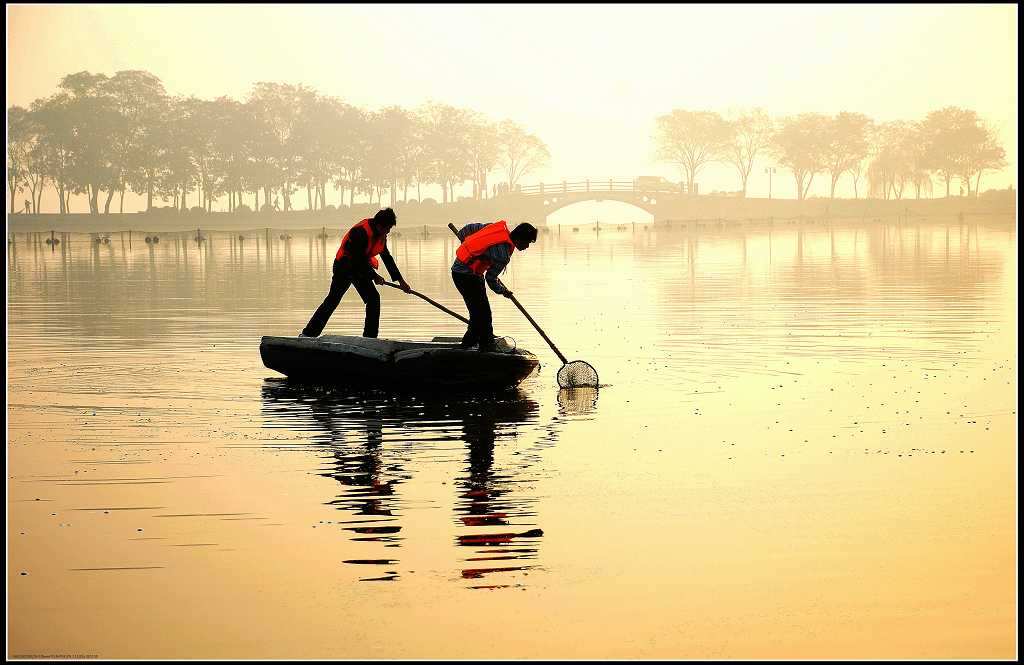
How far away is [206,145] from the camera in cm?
11938

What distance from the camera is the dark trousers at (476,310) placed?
658 inches

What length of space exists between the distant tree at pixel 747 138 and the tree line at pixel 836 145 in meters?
0.10

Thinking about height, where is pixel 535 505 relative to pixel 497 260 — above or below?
below

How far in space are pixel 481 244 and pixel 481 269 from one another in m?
0.34

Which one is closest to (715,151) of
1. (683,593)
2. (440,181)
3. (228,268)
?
(440,181)

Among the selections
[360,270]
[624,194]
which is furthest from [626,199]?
[360,270]

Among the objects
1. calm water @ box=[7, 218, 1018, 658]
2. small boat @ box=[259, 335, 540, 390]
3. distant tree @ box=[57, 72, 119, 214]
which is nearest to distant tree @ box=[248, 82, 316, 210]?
distant tree @ box=[57, 72, 119, 214]

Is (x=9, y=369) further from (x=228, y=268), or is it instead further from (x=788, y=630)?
(x=228, y=268)

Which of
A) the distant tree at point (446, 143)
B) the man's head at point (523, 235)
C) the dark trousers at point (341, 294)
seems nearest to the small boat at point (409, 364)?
the dark trousers at point (341, 294)

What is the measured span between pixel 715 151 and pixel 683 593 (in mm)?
148668

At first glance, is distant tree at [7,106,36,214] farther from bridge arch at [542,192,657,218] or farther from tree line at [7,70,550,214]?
bridge arch at [542,192,657,218]

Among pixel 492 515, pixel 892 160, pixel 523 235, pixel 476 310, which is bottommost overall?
pixel 492 515

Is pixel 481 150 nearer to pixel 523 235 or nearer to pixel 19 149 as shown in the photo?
pixel 19 149

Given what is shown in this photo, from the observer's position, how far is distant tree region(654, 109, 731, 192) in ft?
499
